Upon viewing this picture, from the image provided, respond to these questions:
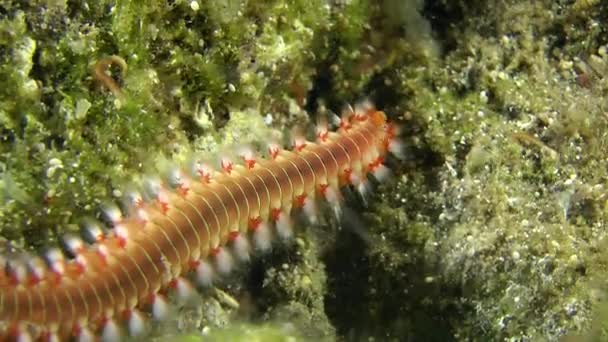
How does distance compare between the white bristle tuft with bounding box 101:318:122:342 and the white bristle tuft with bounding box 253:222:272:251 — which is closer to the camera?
the white bristle tuft with bounding box 101:318:122:342

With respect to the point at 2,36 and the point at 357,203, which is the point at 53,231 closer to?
the point at 2,36

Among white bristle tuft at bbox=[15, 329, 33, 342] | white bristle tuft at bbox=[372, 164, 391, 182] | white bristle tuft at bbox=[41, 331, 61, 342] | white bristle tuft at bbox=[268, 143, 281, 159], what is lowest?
white bristle tuft at bbox=[372, 164, 391, 182]

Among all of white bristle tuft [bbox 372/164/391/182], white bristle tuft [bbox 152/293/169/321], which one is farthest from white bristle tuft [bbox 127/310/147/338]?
white bristle tuft [bbox 372/164/391/182]

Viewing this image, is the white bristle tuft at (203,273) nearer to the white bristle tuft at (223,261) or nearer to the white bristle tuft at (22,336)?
the white bristle tuft at (223,261)

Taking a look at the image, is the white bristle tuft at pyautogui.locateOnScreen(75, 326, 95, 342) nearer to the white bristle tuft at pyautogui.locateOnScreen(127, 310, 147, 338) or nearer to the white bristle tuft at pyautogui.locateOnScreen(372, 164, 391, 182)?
the white bristle tuft at pyautogui.locateOnScreen(127, 310, 147, 338)

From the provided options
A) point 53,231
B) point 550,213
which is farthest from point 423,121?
point 53,231

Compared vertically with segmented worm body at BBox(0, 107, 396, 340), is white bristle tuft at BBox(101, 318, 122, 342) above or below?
below

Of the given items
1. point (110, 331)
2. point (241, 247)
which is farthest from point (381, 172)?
point (110, 331)
